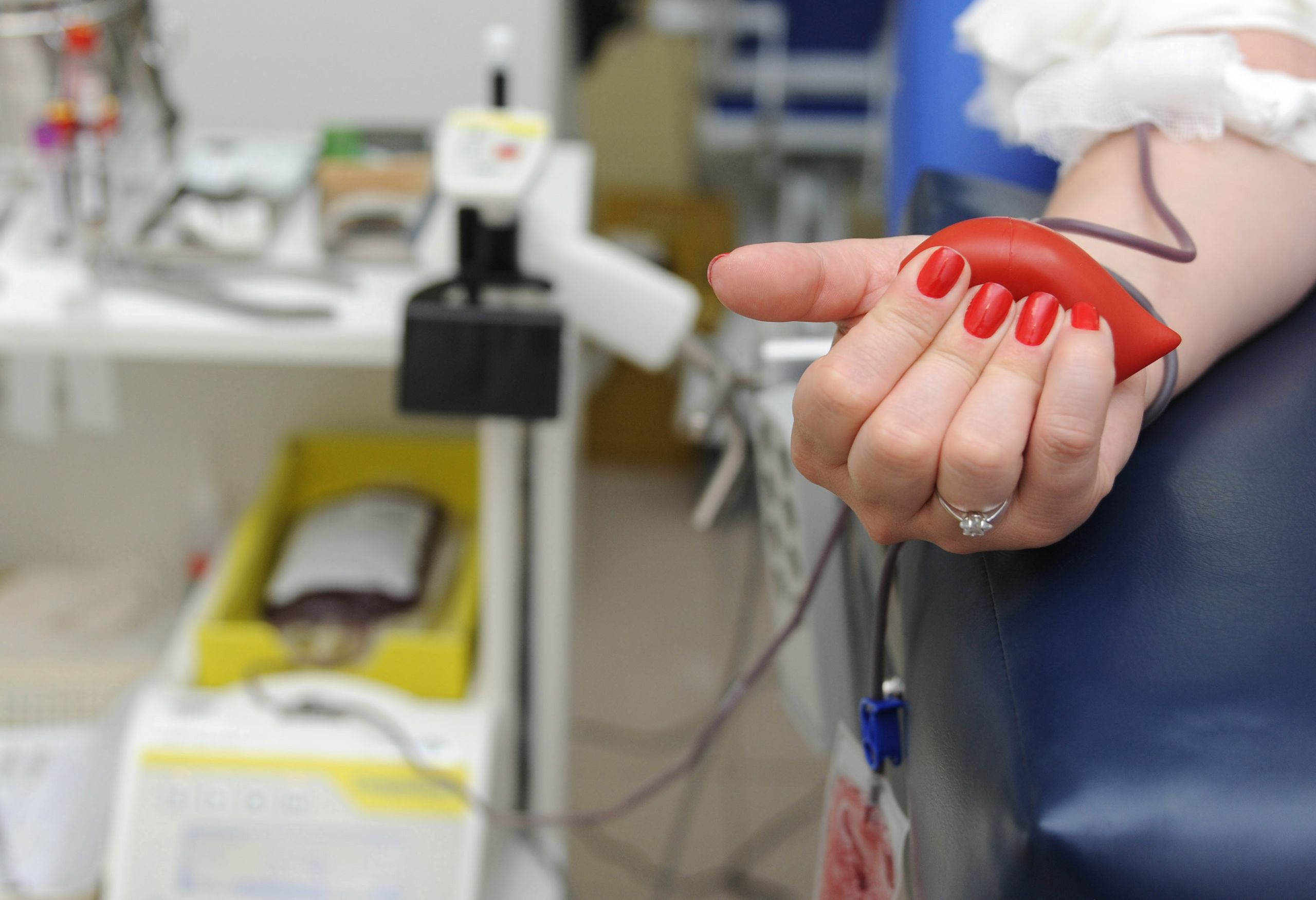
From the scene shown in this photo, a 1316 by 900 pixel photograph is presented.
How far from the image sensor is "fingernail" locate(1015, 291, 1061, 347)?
30cm

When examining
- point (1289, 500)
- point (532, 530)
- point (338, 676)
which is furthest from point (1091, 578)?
point (338, 676)

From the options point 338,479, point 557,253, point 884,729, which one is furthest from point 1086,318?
point 338,479

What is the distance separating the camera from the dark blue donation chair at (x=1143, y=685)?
239 mm

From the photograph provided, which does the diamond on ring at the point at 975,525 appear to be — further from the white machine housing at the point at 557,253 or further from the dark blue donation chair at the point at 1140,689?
the white machine housing at the point at 557,253

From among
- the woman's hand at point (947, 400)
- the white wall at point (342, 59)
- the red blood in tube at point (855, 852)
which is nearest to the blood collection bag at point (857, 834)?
the red blood in tube at point (855, 852)

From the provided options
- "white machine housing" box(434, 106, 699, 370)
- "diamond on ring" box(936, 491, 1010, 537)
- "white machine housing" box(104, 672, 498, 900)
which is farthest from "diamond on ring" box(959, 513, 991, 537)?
"white machine housing" box(104, 672, 498, 900)

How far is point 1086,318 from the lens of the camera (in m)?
0.30

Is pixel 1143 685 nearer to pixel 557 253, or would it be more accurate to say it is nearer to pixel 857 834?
pixel 857 834

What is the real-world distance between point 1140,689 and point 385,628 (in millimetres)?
951

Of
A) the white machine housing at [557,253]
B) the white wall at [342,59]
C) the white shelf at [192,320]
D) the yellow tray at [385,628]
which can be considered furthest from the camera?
the white wall at [342,59]

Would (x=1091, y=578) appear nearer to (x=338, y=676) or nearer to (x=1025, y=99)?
(x=1025, y=99)

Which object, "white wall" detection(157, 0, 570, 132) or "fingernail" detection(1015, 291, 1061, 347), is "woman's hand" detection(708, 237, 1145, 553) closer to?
"fingernail" detection(1015, 291, 1061, 347)

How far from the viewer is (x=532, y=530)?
1.04m

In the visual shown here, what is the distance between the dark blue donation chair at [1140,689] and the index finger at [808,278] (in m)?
0.08
